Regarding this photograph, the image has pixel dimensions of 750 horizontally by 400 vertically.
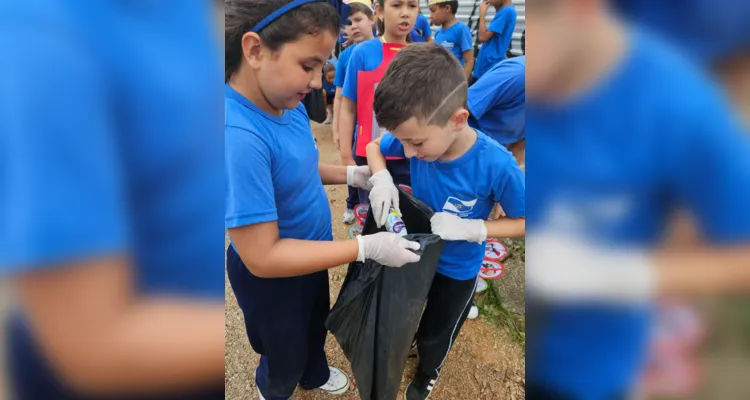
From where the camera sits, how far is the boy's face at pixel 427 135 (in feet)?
4.84

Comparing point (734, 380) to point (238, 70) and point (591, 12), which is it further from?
point (238, 70)

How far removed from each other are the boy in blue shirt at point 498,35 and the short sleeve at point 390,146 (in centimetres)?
348

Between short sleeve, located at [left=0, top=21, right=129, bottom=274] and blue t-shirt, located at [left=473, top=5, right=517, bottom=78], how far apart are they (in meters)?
5.08

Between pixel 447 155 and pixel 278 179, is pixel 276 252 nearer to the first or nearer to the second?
pixel 278 179

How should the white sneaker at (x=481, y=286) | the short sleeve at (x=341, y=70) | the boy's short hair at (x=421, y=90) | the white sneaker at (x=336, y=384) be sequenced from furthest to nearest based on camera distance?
the short sleeve at (x=341, y=70), the white sneaker at (x=481, y=286), the white sneaker at (x=336, y=384), the boy's short hair at (x=421, y=90)

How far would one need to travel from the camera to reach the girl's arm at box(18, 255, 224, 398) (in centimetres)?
34

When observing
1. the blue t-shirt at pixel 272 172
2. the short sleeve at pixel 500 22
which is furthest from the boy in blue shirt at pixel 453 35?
the blue t-shirt at pixel 272 172

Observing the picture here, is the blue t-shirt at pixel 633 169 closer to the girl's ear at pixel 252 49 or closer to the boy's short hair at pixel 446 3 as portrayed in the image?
the girl's ear at pixel 252 49

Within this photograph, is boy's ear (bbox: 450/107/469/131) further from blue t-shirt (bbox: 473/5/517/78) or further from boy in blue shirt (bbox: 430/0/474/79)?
blue t-shirt (bbox: 473/5/517/78)

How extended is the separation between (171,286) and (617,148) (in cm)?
48

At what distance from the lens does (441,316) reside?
74.0 inches

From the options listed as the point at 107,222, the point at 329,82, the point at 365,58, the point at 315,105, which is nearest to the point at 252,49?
the point at 107,222

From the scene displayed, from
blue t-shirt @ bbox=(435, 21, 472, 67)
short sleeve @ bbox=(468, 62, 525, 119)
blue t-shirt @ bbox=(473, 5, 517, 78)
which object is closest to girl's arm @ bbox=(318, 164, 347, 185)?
short sleeve @ bbox=(468, 62, 525, 119)

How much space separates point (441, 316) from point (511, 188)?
0.73 meters
